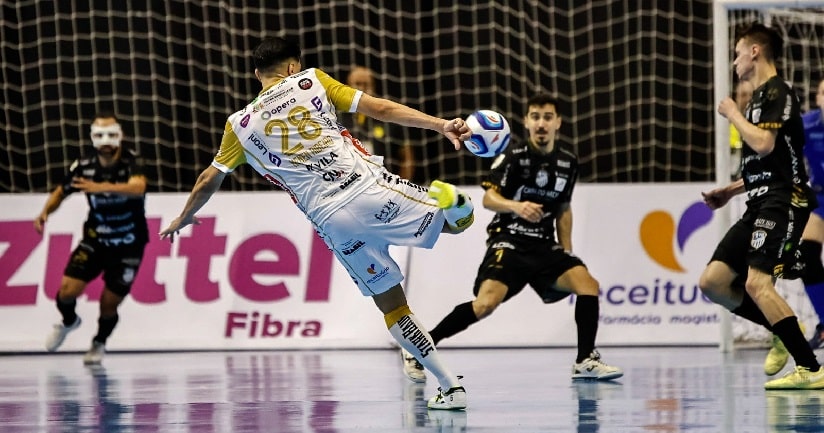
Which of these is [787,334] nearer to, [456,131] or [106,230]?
[456,131]

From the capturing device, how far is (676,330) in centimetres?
1149

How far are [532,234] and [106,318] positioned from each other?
12.8ft

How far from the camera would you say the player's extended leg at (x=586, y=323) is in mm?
8188

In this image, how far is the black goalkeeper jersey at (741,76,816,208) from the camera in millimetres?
7301

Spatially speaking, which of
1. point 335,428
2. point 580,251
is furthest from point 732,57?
point 335,428

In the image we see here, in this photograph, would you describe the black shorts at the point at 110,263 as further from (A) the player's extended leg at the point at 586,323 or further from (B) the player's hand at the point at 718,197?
(B) the player's hand at the point at 718,197

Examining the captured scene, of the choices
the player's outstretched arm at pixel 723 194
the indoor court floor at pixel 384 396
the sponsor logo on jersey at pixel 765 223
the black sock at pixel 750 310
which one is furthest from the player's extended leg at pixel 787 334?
the black sock at pixel 750 310

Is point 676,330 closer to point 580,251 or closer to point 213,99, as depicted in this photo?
point 580,251

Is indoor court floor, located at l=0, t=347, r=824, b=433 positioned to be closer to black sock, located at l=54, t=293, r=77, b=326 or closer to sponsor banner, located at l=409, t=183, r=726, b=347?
black sock, located at l=54, t=293, r=77, b=326

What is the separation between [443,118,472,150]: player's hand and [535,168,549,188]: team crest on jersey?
2783mm

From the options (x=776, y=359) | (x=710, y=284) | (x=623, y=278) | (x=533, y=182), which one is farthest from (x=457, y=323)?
(x=623, y=278)

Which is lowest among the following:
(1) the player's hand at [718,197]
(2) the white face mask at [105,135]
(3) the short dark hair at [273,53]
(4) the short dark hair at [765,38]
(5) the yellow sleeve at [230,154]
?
(1) the player's hand at [718,197]

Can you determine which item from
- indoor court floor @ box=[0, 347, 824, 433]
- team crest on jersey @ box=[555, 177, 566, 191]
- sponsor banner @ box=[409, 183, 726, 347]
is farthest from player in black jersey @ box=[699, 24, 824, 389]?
sponsor banner @ box=[409, 183, 726, 347]

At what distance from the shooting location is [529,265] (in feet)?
28.6
